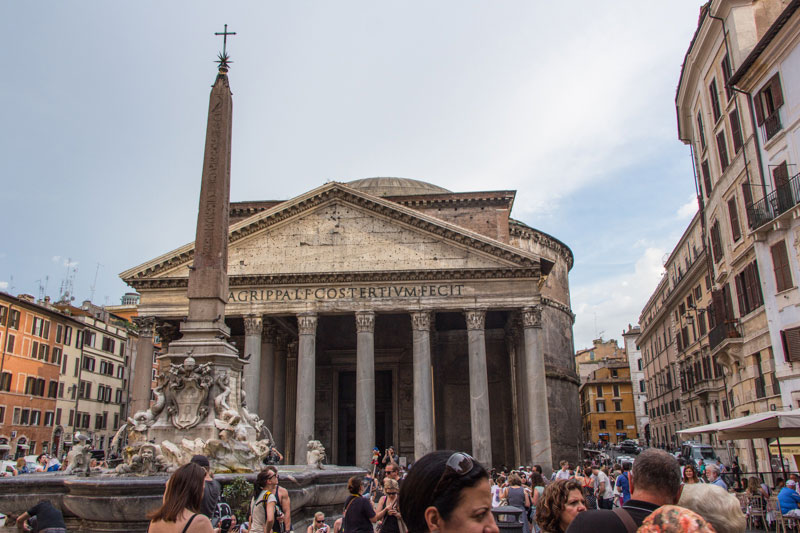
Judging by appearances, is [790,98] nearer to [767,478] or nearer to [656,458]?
[767,478]

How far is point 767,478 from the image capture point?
637 inches

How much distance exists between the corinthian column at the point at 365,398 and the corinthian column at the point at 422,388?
4.90 feet

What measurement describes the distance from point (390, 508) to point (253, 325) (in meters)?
19.3

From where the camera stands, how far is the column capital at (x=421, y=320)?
22719 millimetres

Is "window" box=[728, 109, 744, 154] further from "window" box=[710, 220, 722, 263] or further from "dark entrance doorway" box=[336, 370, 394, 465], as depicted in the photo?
"dark entrance doorway" box=[336, 370, 394, 465]

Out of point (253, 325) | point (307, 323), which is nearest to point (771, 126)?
point (307, 323)

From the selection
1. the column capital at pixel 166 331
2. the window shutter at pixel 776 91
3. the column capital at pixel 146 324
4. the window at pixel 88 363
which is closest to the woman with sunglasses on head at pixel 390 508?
the window shutter at pixel 776 91

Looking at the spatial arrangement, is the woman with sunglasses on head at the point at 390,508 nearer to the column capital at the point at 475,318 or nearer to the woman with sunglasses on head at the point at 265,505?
the woman with sunglasses on head at the point at 265,505

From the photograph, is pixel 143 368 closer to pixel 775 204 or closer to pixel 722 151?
pixel 722 151

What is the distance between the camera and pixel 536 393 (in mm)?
22109

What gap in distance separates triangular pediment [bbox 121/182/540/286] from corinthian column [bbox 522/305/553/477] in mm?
2248

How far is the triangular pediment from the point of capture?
23203 millimetres

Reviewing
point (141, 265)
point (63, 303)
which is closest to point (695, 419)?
point (141, 265)

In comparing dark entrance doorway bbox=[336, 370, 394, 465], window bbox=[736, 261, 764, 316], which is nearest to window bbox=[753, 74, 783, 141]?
window bbox=[736, 261, 764, 316]
